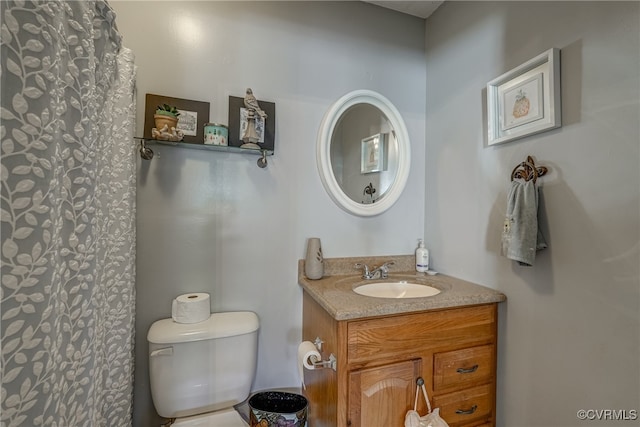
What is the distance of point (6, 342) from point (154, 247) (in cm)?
94

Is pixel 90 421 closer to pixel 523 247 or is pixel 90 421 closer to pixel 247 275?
pixel 247 275

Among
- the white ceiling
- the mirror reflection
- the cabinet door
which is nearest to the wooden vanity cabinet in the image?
the cabinet door

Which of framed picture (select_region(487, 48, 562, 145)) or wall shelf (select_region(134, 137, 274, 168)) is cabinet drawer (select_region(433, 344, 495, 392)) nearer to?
framed picture (select_region(487, 48, 562, 145))

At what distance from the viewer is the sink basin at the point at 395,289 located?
1372 mm

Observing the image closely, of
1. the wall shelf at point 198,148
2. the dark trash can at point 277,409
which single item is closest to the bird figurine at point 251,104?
the wall shelf at point 198,148

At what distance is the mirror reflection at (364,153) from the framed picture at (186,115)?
2.19 feet

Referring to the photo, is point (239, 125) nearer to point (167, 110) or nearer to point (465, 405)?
point (167, 110)

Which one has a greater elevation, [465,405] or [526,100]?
[526,100]

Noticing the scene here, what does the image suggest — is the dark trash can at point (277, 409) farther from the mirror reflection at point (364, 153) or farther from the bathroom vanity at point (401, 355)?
the mirror reflection at point (364, 153)

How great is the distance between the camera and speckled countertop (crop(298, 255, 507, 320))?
3.25 feet

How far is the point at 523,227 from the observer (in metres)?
1.02

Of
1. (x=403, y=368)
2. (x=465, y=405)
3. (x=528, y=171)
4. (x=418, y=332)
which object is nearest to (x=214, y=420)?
(x=403, y=368)

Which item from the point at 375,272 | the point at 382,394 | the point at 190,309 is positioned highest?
the point at 375,272

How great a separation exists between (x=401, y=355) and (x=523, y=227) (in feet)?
2.17
